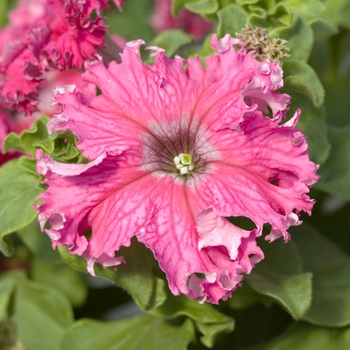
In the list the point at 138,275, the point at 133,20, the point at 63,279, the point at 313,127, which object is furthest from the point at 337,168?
the point at 133,20

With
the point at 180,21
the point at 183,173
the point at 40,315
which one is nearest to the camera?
the point at 183,173

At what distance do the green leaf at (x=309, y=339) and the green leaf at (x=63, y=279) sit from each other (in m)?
0.29

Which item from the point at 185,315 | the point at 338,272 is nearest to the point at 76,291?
the point at 185,315

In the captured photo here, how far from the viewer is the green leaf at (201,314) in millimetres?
658

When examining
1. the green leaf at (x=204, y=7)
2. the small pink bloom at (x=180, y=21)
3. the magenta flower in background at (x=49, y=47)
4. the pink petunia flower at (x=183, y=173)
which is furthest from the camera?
the small pink bloom at (x=180, y=21)

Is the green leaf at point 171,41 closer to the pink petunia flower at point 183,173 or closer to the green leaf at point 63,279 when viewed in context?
the pink petunia flower at point 183,173

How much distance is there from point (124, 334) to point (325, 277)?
0.85 feet

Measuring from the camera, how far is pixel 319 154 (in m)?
0.68

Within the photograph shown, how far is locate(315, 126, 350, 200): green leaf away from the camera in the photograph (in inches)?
28.1

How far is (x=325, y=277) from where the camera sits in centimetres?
75

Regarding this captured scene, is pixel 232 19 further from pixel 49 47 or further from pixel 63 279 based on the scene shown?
pixel 63 279

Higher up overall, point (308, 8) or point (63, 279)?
point (308, 8)

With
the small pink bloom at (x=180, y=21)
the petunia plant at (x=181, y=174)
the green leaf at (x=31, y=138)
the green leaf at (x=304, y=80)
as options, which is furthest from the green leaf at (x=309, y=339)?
the small pink bloom at (x=180, y=21)

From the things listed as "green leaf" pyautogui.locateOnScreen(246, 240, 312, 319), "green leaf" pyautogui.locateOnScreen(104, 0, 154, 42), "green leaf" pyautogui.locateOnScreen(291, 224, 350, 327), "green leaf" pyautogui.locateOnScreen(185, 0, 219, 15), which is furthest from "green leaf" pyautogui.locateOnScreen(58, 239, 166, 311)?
"green leaf" pyautogui.locateOnScreen(104, 0, 154, 42)
